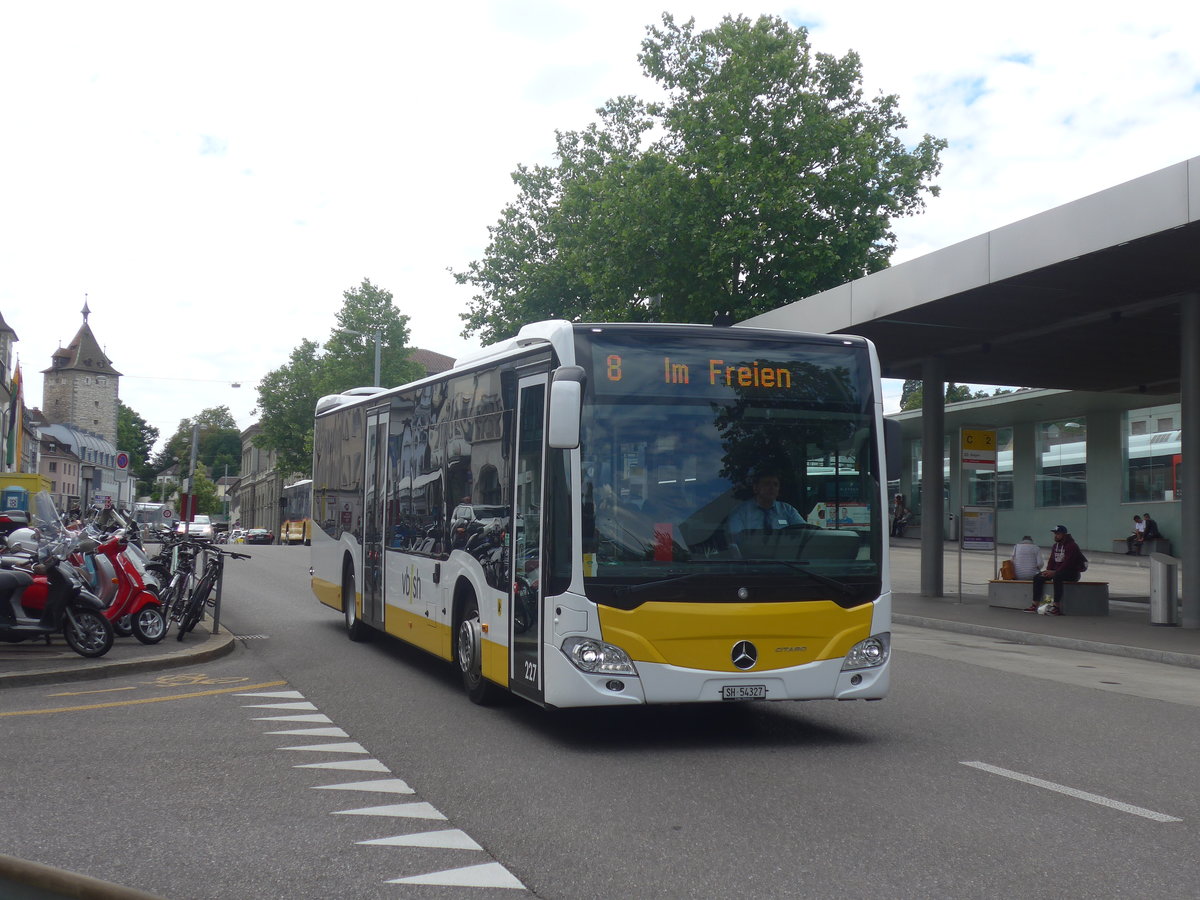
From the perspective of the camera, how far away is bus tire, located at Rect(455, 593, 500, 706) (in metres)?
9.95

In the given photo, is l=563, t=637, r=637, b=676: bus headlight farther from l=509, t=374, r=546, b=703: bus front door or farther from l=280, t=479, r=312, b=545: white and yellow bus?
l=280, t=479, r=312, b=545: white and yellow bus

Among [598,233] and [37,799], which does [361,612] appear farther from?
[598,233]

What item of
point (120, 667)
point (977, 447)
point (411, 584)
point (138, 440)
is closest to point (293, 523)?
point (977, 447)

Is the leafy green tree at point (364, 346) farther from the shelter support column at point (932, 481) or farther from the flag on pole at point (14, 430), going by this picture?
the shelter support column at point (932, 481)

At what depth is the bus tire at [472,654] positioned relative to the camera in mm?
9948

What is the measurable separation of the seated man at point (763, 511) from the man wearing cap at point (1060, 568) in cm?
1375

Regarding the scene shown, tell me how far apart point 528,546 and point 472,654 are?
1752 millimetres

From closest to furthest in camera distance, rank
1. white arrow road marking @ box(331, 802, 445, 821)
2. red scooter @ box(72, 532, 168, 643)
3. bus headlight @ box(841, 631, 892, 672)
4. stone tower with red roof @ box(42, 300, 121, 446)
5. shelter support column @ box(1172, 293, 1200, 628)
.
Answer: white arrow road marking @ box(331, 802, 445, 821) < bus headlight @ box(841, 631, 892, 672) < red scooter @ box(72, 532, 168, 643) < shelter support column @ box(1172, 293, 1200, 628) < stone tower with red roof @ box(42, 300, 121, 446)

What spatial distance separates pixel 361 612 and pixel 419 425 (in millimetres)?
3401

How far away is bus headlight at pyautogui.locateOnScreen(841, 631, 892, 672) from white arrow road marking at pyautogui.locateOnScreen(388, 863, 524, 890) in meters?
3.80

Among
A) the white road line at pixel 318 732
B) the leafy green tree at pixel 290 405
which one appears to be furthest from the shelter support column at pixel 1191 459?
the leafy green tree at pixel 290 405

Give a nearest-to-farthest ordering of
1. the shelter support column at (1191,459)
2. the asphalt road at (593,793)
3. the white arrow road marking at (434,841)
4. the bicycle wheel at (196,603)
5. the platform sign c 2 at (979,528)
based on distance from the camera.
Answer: the asphalt road at (593,793) < the white arrow road marking at (434,841) < the bicycle wheel at (196,603) < the shelter support column at (1191,459) < the platform sign c 2 at (979,528)

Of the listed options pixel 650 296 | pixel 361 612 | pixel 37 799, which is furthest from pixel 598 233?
pixel 37 799

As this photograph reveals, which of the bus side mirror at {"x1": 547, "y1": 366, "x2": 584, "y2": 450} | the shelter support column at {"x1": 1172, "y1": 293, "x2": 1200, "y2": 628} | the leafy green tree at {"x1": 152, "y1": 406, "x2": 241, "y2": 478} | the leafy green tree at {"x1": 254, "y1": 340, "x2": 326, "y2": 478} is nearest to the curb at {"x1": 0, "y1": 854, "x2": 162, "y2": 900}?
the bus side mirror at {"x1": 547, "y1": 366, "x2": 584, "y2": 450}
